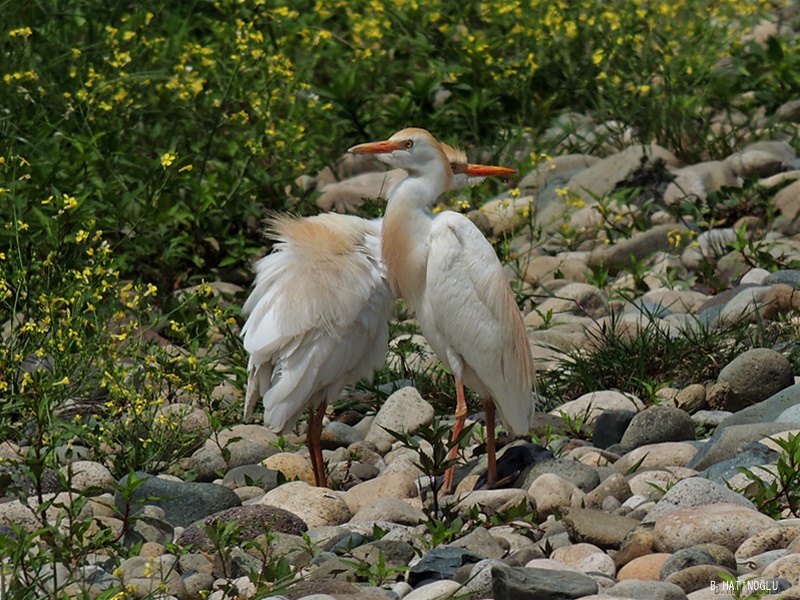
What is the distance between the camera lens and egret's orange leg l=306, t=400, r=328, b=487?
17.1 feet

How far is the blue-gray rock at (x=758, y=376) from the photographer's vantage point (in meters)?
5.46

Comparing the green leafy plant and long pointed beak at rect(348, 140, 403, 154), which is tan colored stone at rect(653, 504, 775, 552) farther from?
long pointed beak at rect(348, 140, 403, 154)

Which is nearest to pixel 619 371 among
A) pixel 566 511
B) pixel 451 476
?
pixel 451 476

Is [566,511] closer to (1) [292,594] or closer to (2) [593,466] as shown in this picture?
(2) [593,466]

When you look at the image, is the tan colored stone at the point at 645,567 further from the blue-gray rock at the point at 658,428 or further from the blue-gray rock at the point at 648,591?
the blue-gray rock at the point at 658,428

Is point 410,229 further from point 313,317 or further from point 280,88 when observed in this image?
point 280,88

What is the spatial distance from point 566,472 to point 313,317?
121 centimetres

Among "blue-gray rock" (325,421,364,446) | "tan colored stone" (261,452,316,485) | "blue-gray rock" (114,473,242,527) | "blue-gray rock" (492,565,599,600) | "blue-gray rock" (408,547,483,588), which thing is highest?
"blue-gray rock" (492,565,599,600)

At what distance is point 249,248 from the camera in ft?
24.1

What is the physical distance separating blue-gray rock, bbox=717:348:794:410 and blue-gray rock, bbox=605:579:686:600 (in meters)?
2.15

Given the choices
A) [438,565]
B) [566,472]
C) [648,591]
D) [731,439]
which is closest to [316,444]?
[566,472]

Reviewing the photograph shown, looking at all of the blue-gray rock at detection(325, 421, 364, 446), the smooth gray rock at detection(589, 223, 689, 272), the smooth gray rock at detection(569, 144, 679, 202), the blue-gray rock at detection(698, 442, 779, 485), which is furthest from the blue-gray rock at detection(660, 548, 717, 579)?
the smooth gray rock at detection(569, 144, 679, 202)

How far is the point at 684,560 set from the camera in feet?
11.9

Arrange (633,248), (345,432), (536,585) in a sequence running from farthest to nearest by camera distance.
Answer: (633,248) → (345,432) → (536,585)
